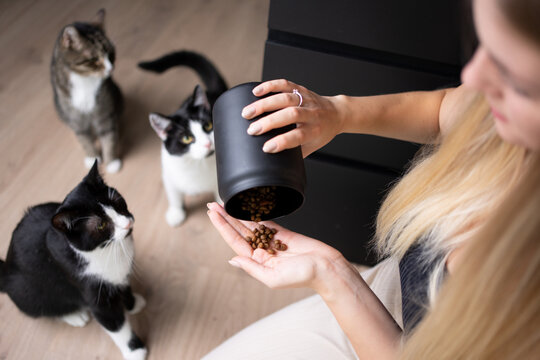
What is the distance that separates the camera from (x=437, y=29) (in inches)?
35.0

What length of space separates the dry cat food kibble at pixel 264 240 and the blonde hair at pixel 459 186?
0.22 meters

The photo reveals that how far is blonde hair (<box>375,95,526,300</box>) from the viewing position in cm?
65

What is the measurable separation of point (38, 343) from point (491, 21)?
1.32 m

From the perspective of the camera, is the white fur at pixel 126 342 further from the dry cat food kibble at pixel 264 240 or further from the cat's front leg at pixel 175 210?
the dry cat food kibble at pixel 264 240

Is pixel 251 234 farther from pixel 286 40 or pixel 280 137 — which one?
pixel 286 40

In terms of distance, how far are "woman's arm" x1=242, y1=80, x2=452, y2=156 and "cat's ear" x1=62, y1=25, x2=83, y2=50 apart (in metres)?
0.83

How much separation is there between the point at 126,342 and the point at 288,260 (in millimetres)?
663

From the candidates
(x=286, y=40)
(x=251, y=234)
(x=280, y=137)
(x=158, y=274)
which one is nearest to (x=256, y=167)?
(x=280, y=137)

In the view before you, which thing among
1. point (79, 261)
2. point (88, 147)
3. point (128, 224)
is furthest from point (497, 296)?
point (88, 147)

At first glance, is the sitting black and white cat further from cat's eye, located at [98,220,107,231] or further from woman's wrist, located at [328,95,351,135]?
woman's wrist, located at [328,95,351,135]

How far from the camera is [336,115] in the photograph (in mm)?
794

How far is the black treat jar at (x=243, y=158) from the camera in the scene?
24.2 inches

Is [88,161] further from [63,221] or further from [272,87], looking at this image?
[272,87]

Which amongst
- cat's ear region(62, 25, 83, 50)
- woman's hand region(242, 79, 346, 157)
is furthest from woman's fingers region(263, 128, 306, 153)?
cat's ear region(62, 25, 83, 50)
